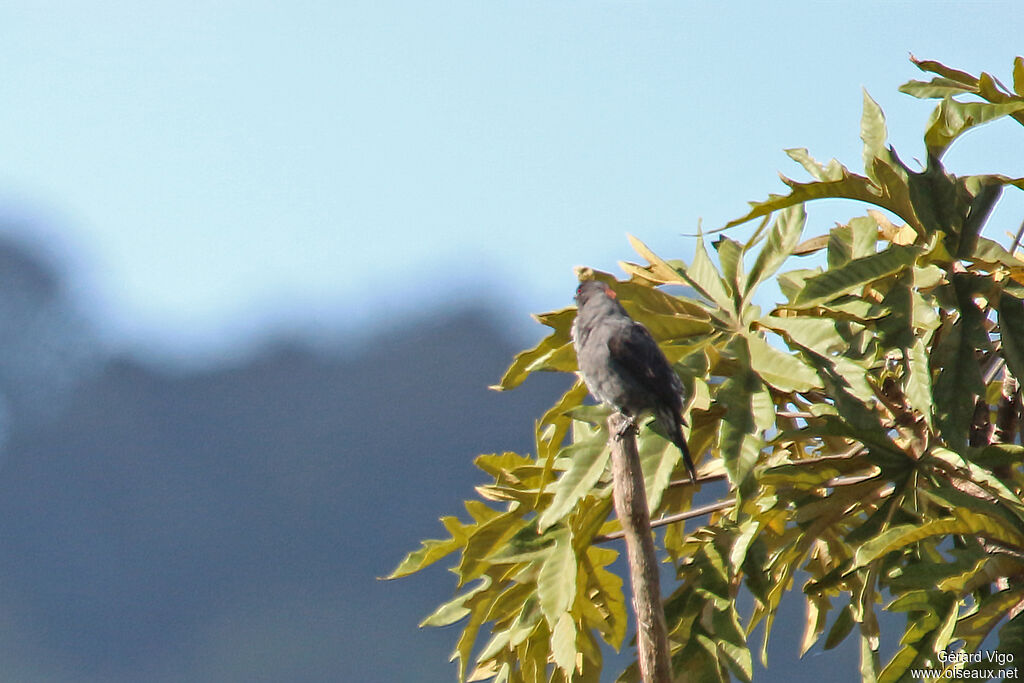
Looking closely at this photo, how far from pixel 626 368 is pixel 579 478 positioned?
0.41 m

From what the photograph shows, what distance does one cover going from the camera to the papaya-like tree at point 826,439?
3.86m

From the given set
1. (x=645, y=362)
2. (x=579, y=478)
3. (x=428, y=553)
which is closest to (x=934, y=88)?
(x=645, y=362)

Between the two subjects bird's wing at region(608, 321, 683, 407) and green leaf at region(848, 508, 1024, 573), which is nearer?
green leaf at region(848, 508, 1024, 573)

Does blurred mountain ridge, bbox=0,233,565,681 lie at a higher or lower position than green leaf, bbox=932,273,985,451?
higher

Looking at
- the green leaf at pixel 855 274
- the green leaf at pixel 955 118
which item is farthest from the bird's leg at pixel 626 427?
the green leaf at pixel 955 118

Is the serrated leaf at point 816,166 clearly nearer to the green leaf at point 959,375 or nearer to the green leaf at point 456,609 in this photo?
the green leaf at point 959,375

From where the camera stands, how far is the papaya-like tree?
3.86m

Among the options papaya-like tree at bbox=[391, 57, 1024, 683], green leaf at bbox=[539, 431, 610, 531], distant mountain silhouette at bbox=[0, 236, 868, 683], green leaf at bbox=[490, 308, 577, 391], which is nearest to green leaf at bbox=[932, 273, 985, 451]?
papaya-like tree at bbox=[391, 57, 1024, 683]

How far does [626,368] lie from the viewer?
13.4 ft

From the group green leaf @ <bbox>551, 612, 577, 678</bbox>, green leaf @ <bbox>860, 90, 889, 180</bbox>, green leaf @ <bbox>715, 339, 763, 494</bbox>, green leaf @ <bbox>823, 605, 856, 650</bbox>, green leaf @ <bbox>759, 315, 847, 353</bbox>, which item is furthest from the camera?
green leaf @ <bbox>823, 605, 856, 650</bbox>

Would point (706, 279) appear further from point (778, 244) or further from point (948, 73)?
point (948, 73)

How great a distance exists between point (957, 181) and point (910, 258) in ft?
1.27

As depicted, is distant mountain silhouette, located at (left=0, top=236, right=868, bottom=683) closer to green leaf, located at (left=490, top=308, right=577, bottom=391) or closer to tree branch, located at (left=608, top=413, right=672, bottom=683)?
green leaf, located at (left=490, top=308, right=577, bottom=391)

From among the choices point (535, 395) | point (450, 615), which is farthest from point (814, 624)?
point (535, 395)
